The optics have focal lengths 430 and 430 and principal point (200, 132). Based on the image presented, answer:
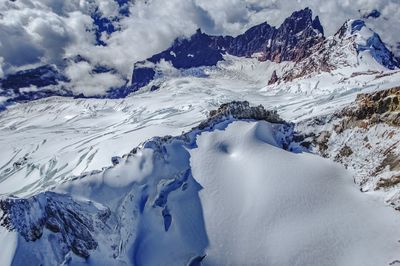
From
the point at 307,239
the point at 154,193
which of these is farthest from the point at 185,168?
the point at 307,239

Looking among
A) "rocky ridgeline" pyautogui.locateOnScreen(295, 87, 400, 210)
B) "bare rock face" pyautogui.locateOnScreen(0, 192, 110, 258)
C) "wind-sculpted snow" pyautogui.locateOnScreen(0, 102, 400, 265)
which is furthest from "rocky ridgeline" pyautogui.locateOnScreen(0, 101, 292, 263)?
"rocky ridgeline" pyautogui.locateOnScreen(295, 87, 400, 210)

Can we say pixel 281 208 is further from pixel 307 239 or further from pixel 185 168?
pixel 185 168

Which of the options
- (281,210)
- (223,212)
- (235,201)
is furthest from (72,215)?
(281,210)

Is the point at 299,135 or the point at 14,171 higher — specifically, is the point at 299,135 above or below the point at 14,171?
above

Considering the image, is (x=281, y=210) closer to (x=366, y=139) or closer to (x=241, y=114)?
(x=366, y=139)

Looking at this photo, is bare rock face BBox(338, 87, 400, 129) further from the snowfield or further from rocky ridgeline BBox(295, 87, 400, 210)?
the snowfield

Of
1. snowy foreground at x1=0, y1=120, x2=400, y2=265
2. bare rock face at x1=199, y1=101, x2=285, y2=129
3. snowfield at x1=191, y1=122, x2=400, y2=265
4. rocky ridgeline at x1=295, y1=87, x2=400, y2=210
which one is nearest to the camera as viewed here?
snowy foreground at x1=0, y1=120, x2=400, y2=265

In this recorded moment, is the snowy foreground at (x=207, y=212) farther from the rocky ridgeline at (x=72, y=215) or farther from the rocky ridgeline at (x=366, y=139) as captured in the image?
the rocky ridgeline at (x=366, y=139)
